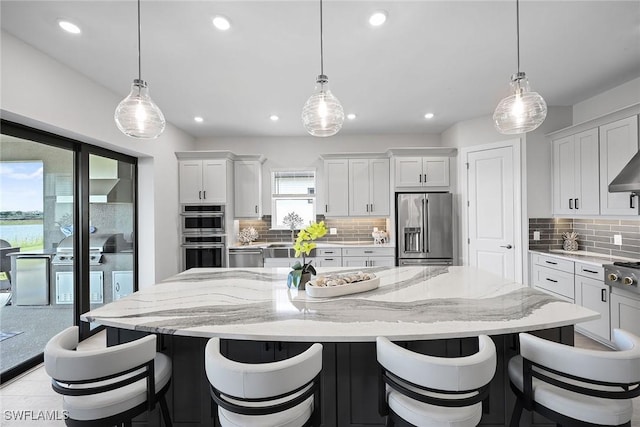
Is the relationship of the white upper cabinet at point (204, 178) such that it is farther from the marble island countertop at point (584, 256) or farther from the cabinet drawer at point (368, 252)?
the marble island countertop at point (584, 256)

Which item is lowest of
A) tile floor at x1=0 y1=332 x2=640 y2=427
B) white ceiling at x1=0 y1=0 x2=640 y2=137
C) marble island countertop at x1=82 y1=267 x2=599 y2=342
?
tile floor at x1=0 y1=332 x2=640 y2=427

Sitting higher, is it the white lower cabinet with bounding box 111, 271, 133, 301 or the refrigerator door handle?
the refrigerator door handle

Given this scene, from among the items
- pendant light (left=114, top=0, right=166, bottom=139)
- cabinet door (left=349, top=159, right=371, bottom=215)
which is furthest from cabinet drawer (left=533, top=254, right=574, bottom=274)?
pendant light (left=114, top=0, right=166, bottom=139)

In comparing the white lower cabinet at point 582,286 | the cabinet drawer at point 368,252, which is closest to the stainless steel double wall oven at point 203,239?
the cabinet drawer at point 368,252

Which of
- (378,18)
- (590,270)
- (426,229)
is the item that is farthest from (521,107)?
(426,229)

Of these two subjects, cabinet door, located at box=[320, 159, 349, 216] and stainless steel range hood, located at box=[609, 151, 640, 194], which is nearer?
stainless steel range hood, located at box=[609, 151, 640, 194]

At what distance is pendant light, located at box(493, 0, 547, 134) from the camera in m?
1.85

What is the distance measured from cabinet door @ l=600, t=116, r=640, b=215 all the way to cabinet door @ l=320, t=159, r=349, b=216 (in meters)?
3.11

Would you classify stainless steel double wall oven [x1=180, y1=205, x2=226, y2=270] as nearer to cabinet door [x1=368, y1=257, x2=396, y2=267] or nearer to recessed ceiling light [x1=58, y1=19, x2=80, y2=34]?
cabinet door [x1=368, y1=257, x2=396, y2=267]

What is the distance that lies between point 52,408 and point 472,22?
4.15m

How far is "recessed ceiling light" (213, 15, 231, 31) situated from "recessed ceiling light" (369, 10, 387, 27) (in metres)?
1.01

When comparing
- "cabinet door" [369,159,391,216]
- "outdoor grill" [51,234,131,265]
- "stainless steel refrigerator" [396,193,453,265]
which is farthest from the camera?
"cabinet door" [369,159,391,216]

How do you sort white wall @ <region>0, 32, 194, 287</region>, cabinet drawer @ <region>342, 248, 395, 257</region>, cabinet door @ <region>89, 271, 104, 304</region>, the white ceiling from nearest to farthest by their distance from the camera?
1. the white ceiling
2. white wall @ <region>0, 32, 194, 287</region>
3. cabinet door @ <region>89, 271, 104, 304</region>
4. cabinet drawer @ <region>342, 248, 395, 257</region>

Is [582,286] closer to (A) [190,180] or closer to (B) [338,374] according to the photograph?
(B) [338,374]
